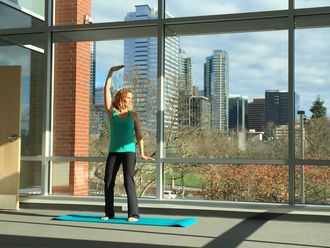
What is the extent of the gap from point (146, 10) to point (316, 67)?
8.24ft

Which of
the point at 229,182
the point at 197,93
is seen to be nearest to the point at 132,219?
the point at 229,182

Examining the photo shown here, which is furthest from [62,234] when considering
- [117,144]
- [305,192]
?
[305,192]

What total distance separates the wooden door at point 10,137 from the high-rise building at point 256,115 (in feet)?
10.6

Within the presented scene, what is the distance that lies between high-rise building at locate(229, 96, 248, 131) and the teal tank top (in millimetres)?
1701

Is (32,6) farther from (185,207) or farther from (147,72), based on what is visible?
(185,207)

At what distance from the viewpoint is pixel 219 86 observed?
7148mm

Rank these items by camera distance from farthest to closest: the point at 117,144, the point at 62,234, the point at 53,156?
the point at 53,156
the point at 117,144
the point at 62,234

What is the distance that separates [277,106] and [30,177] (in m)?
3.80

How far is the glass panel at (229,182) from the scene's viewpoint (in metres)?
6.72

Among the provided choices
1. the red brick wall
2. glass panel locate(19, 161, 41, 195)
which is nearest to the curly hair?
the red brick wall

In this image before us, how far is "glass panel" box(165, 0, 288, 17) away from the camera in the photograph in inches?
268

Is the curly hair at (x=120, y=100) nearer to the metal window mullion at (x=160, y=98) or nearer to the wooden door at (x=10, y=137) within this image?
the metal window mullion at (x=160, y=98)

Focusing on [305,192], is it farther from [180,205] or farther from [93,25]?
[93,25]

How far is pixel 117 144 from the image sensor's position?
6000mm
